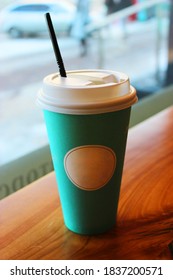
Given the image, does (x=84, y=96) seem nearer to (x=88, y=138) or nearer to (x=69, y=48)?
(x=88, y=138)

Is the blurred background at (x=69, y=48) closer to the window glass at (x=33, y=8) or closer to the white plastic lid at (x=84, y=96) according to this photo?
the window glass at (x=33, y=8)

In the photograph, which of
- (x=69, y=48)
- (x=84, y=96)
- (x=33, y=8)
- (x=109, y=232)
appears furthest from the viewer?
(x=69, y=48)

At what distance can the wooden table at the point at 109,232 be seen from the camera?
58 centimetres

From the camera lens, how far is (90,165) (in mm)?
565

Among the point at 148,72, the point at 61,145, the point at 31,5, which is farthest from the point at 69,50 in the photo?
the point at 61,145

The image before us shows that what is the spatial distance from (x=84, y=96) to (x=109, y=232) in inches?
9.8

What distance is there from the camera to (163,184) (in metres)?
0.78

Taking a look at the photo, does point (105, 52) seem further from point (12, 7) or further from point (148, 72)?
point (12, 7)

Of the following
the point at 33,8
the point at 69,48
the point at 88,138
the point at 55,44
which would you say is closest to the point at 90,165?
the point at 88,138

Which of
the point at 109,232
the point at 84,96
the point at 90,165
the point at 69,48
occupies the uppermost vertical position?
the point at 84,96

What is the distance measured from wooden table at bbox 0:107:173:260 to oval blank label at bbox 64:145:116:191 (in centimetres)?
10

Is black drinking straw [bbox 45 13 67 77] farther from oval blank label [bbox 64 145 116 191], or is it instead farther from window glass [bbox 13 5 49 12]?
window glass [bbox 13 5 49 12]

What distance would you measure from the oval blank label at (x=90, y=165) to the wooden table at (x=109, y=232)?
→ 100 millimetres
